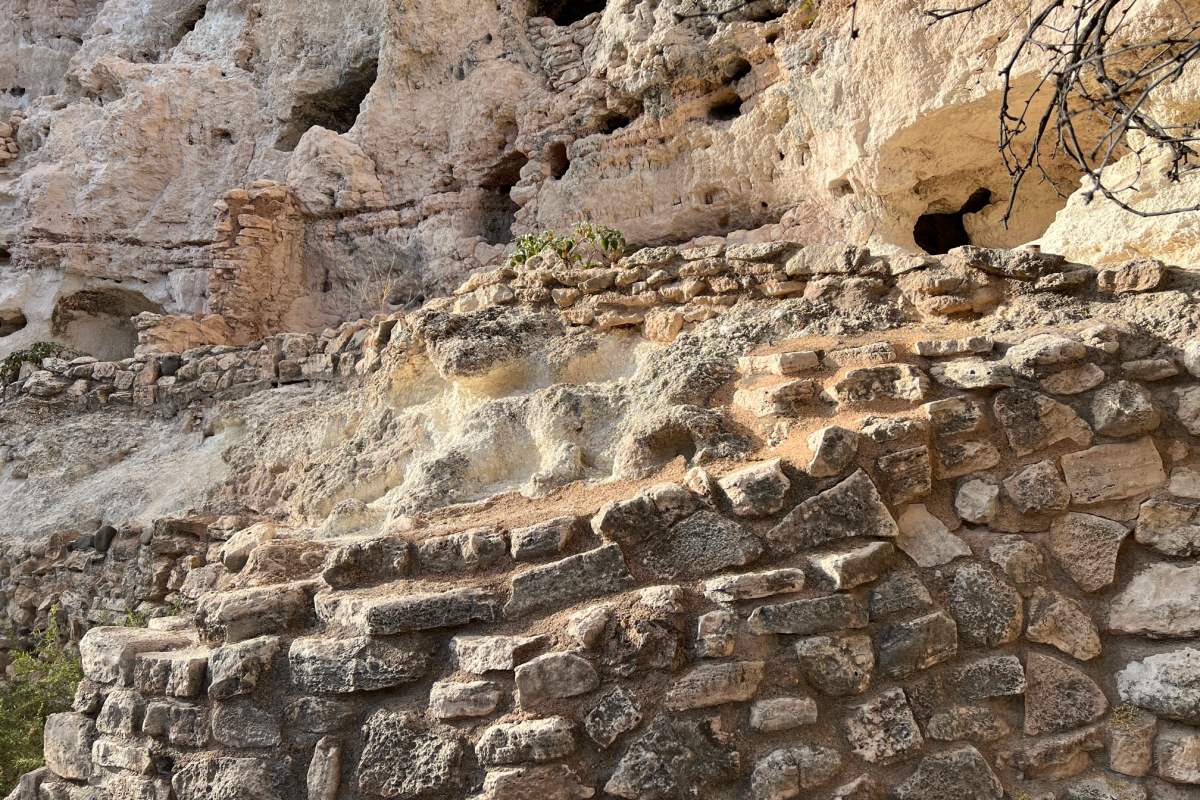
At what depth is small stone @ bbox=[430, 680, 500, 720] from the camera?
242cm

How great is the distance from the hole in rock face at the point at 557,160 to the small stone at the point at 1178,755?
7269 mm

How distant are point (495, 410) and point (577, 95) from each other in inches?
210

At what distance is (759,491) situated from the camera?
268cm

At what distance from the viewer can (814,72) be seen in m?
Result: 6.38

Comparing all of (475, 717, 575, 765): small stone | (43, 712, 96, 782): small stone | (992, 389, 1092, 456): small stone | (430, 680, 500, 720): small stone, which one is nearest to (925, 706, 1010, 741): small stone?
(992, 389, 1092, 456): small stone

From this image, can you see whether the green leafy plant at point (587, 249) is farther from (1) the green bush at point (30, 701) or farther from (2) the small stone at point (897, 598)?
(1) the green bush at point (30, 701)

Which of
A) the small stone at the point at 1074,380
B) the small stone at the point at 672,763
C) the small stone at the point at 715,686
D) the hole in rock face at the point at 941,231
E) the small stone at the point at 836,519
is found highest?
the hole in rock face at the point at 941,231

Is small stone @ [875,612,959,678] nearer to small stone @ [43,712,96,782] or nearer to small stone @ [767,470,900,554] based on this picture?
small stone @ [767,470,900,554]

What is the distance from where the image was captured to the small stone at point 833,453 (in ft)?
8.89

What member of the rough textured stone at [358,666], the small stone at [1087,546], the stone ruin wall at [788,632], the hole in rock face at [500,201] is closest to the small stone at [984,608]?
the stone ruin wall at [788,632]

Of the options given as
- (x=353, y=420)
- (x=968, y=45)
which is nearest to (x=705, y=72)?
(x=968, y=45)

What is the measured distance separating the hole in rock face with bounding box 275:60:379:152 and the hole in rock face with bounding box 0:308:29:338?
11.8 feet

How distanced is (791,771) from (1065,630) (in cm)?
94

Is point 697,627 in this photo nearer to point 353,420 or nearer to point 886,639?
point 886,639
